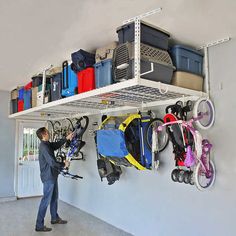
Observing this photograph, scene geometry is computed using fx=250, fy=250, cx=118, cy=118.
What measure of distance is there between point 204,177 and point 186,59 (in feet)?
4.43

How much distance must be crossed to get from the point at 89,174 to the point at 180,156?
259 centimetres

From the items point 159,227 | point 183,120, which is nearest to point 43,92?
point 183,120

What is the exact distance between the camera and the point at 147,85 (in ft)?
7.89

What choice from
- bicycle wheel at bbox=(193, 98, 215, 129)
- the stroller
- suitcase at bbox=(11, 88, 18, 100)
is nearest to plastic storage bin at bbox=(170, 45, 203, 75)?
bicycle wheel at bbox=(193, 98, 215, 129)

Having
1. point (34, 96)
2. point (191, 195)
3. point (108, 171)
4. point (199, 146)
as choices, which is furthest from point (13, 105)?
point (199, 146)

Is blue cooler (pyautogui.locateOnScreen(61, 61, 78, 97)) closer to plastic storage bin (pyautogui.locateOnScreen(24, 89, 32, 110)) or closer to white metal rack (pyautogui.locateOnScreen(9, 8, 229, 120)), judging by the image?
white metal rack (pyautogui.locateOnScreen(9, 8, 229, 120))

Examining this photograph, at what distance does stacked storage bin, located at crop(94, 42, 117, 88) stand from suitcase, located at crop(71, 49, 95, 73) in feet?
0.65

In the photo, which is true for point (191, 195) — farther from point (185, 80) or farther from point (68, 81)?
point (68, 81)

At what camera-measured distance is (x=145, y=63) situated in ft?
8.02

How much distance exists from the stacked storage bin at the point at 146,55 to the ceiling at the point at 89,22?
99 mm

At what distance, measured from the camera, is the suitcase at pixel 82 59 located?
3.11 metres

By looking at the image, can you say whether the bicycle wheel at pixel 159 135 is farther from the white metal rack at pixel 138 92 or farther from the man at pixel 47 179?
the man at pixel 47 179

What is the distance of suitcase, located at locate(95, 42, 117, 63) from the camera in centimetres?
281

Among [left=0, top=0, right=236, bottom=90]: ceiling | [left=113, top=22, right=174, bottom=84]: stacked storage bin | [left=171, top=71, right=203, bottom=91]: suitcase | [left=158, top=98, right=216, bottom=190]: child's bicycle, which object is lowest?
[left=158, top=98, right=216, bottom=190]: child's bicycle
